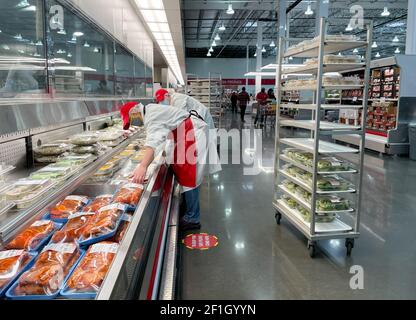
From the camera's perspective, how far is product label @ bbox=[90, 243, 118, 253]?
1641mm

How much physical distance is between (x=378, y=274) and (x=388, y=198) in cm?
275

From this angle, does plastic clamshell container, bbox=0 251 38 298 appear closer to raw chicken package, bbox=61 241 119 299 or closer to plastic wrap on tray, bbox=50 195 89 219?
raw chicken package, bbox=61 241 119 299

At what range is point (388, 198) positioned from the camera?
550 centimetres

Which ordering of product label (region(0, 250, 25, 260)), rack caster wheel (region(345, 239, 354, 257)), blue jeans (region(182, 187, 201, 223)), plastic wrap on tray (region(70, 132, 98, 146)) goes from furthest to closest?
blue jeans (region(182, 187, 201, 223)) → rack caster wheel (region(345, 239, 354, 257)) → plastic wrap on tray (region(70, 132, 98, 146)) → product label (region(0, 250, 25, 260))

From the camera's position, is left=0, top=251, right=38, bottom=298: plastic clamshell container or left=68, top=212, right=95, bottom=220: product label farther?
left=68, top=212, right=95, bottom=220: product label

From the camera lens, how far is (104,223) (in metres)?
1.84

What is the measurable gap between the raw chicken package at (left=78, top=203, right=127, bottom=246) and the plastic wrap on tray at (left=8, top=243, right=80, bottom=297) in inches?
3.4

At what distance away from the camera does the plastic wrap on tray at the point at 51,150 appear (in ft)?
8.87

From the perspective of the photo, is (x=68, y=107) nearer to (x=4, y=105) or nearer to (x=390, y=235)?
(x=4, y=105)

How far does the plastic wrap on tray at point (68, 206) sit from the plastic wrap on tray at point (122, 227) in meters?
0.33

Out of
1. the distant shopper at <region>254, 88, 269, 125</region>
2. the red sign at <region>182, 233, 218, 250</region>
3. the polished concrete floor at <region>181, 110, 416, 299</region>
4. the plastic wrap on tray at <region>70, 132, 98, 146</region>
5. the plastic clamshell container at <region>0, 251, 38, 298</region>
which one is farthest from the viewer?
the distant shopper at <region>254, 88, 269, 125</region>

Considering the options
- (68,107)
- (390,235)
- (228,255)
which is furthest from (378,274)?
(68,107)

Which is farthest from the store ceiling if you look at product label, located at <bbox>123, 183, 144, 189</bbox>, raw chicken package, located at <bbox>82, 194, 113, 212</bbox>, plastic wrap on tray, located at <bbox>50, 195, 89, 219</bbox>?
plastic wrap on tray, located at <bbox>50, 195, 89, 219</bbox>

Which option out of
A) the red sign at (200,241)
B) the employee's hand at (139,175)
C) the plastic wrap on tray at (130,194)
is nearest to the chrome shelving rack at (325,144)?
the red sign at (200,241)
